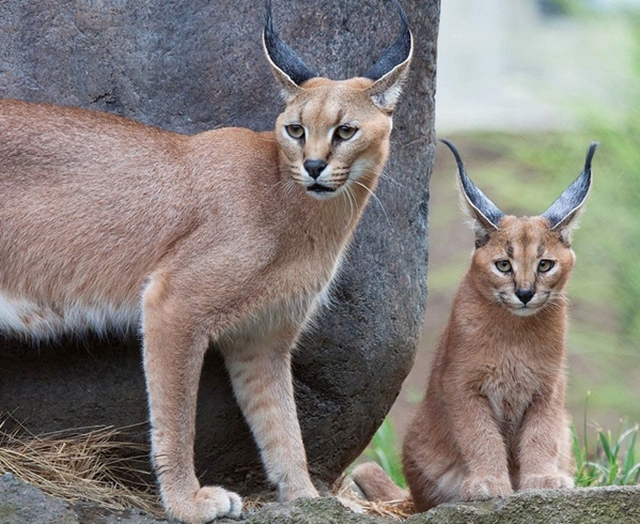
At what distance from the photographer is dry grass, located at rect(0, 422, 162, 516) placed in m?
6.00

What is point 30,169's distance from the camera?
614 centimetres

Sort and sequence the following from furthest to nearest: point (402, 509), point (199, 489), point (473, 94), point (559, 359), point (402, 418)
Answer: point (473, 94) → point (402, 418) → point (402, 509) → point (559, 359) → point (199, 489)

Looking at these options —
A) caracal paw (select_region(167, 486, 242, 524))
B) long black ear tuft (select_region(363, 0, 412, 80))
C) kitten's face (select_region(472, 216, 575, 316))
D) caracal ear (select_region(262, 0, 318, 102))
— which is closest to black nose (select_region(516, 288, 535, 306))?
kitten's face (select_region(472, 216, 575, 316))

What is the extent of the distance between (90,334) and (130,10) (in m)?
1.83

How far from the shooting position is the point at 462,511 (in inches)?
217

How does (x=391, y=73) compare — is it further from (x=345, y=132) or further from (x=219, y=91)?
(x=219, y=91)

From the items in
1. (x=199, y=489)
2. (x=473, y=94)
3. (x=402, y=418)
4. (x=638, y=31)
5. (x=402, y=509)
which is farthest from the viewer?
(x=473, y=94)

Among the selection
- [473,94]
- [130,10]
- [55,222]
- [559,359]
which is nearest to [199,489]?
[55,222]

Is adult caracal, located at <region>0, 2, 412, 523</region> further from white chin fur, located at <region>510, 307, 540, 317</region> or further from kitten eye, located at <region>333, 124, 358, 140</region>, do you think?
white chin fur, located at <region>510, 307, 540, 317</region>

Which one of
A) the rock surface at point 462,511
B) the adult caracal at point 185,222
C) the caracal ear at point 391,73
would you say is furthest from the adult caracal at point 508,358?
the adult caracal at point 185,222

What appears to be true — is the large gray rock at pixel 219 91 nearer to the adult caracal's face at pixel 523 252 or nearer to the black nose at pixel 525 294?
the adult caracal's face at pixel 523 252

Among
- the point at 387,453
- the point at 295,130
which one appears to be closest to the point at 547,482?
the point at 295,130

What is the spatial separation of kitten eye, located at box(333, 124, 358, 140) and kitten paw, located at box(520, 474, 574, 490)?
1907mm

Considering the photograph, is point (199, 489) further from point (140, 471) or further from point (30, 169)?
point (30, 169)
